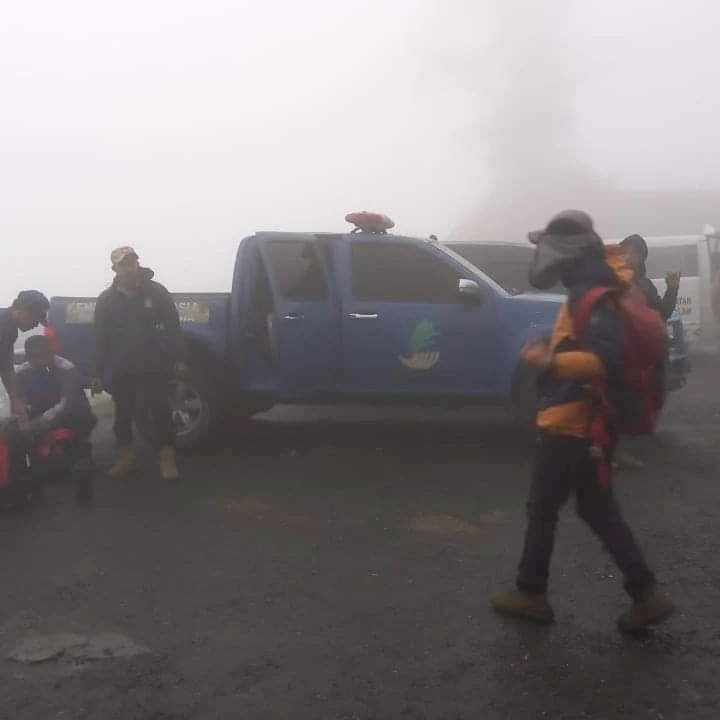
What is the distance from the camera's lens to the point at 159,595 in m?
5.30

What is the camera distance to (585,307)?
172 inches

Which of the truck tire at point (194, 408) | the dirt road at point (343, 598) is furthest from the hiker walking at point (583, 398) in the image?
the truck tire at point (194, 408)

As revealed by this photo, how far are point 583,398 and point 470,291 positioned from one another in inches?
172

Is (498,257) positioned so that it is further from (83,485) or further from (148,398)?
(83,485)

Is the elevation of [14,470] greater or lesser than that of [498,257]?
lesser

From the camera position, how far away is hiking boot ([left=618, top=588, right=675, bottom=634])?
14.6 ft

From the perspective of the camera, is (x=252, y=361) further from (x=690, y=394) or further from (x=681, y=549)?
(x=690, y=394)

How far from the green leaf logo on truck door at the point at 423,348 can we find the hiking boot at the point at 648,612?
4.54 metres

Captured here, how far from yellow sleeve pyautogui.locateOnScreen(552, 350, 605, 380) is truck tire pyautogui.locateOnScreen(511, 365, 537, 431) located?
168 inches

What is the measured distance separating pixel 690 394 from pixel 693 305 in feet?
18.1

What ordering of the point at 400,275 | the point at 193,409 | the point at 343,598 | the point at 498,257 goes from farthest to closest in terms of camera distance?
1. the point at 498,257
2. the point at 193,409
3. the point at 400,275
4. the point at 343,598

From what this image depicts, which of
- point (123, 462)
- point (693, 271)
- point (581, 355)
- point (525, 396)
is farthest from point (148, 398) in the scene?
point (693, 271)

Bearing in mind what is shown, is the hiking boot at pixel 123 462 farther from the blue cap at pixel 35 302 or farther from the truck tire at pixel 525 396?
the truck tire at pixel 525 396

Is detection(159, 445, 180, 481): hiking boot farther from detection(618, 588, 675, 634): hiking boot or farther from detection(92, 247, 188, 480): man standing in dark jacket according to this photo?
detection(618, 588, 675, 634): hiking boot
